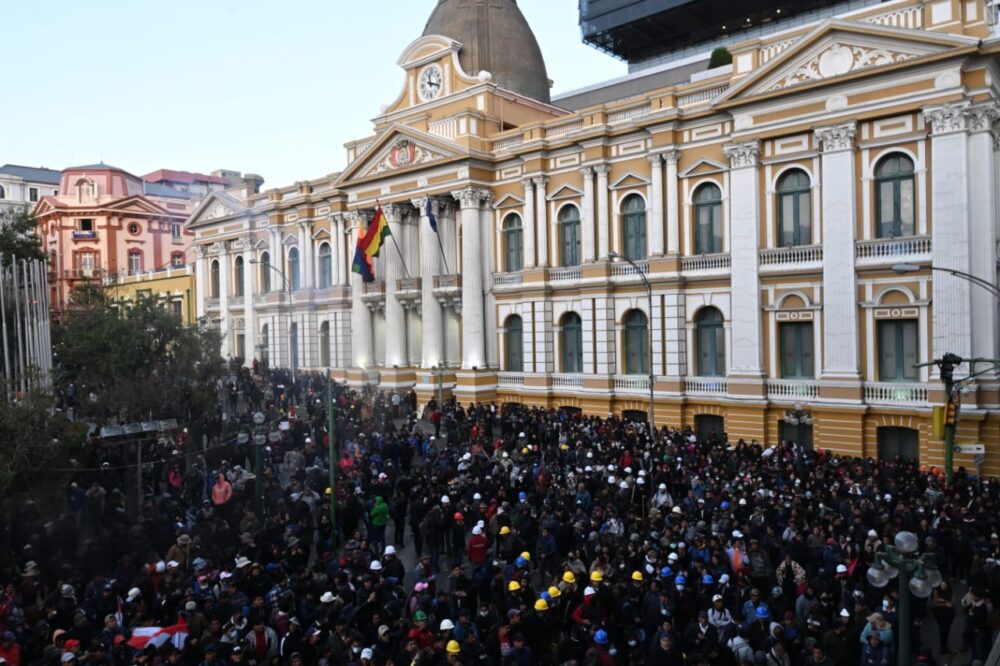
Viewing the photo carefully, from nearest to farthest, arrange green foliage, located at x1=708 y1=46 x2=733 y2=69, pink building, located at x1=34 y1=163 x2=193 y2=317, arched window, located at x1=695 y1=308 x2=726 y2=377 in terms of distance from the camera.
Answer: arched window, located at x1=695 y1=308 x2=726 y2=377, green foliage, located at x1=708 y1=46 x2=733 y2=69, pink building, located at x1=34 y1=163 x2=193 y2=317

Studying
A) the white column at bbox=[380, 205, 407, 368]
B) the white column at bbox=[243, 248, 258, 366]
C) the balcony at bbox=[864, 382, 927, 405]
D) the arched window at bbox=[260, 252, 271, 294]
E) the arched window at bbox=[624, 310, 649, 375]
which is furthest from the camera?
the arched window at bbox=[260, 252, 271, 294]

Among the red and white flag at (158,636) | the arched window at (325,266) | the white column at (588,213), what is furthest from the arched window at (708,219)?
the red and white flag at (158,636)

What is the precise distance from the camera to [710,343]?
103ft

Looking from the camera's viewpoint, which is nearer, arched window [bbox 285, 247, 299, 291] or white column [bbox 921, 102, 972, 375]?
white column [bbox 921, 102, 972, 375]

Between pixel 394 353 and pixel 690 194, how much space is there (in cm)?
1779

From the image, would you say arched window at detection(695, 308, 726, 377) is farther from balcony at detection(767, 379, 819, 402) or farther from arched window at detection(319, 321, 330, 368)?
arched window at detection(319, 321, 330, 368)

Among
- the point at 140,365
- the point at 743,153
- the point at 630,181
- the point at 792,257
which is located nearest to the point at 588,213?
the point at 630,181

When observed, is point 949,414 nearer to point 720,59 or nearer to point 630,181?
point 630,181

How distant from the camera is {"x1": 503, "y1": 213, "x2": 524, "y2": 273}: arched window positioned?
1491 inches

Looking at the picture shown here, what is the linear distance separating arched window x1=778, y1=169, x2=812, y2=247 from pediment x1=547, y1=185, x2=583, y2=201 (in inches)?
356

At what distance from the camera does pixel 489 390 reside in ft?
123

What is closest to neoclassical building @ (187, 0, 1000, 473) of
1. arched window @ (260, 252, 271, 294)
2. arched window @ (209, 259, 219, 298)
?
arched window @ (260, 252, 271, 294)

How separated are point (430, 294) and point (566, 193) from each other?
870cm

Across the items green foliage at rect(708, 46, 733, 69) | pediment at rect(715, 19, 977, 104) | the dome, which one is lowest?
pediment at rect(715, 19, 977, 104)
